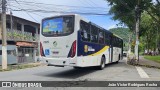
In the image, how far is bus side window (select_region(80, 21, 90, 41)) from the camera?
608 inches

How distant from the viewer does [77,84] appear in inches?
479

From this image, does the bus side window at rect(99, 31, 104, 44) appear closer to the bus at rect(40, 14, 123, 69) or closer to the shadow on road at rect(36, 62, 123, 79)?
the shadow on road at rect(36, 62, 123, 79)

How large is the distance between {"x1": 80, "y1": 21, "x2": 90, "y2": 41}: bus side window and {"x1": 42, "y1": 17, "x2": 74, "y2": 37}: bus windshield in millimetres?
849

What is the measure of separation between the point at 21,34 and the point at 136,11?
15074 millimetres

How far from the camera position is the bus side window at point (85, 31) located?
15441 millimetres

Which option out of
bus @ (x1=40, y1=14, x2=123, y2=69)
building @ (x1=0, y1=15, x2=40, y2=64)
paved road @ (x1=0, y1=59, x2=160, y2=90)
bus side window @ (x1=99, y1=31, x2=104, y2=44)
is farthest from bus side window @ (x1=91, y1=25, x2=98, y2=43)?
building @ (x1=0, y1=15, x2=40, y2=64)

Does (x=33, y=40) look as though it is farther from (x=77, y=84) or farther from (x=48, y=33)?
(x=77, y=84)

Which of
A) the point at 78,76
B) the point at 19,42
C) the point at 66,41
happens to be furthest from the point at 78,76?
the point at 19,42

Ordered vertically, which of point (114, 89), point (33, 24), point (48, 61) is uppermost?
point (33, 24)

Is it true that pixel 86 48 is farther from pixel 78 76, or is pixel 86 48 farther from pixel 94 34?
pixel 94 34

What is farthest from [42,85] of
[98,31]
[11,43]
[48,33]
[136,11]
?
[11,43]

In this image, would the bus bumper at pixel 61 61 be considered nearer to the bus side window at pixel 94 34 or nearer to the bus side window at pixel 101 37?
the bus side window at pixel 94 34

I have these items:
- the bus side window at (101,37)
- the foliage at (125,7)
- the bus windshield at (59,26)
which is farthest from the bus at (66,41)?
the foliage at (125,7)

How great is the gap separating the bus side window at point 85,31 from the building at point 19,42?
16.3m
